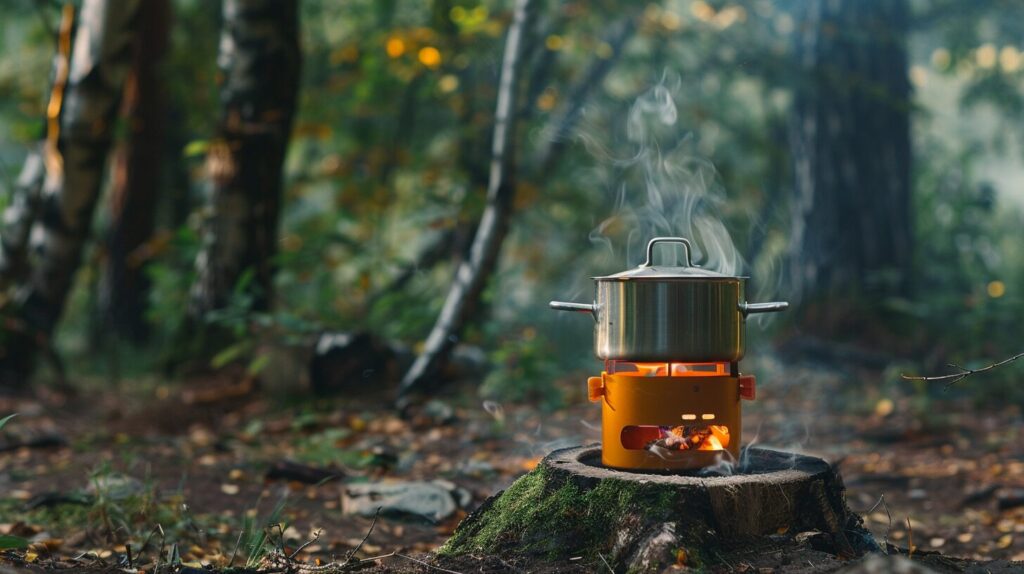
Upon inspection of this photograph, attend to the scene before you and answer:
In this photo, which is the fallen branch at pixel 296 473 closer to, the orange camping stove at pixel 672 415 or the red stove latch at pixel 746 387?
the orange camping stove at pixel 672 415

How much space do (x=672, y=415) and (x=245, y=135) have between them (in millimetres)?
5287

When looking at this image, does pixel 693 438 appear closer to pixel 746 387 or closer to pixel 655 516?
pixel 746 387

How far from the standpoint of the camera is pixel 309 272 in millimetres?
7953

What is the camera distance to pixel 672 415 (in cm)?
351

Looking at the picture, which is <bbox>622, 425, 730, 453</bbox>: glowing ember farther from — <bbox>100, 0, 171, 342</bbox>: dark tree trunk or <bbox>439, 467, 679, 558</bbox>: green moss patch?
<bbox>100, 0, 171, 342</bbox>: dark tree trunk

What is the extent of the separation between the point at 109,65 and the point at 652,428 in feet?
20.2

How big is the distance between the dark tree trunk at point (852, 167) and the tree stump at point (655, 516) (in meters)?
6.97

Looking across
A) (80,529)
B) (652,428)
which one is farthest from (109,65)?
(652,428)

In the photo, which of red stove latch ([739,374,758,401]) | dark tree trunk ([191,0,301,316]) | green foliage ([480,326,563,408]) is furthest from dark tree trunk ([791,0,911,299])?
red stove latch ([739,374,758,401])

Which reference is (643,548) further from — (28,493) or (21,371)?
(21,371)

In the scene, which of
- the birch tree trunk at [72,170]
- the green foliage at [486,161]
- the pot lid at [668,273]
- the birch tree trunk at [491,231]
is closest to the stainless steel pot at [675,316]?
the pot lid at [668,273]

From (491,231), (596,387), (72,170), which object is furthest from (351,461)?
(72,170)

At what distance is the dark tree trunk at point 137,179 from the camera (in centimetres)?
1194

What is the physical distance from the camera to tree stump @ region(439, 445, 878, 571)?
3111 mm
